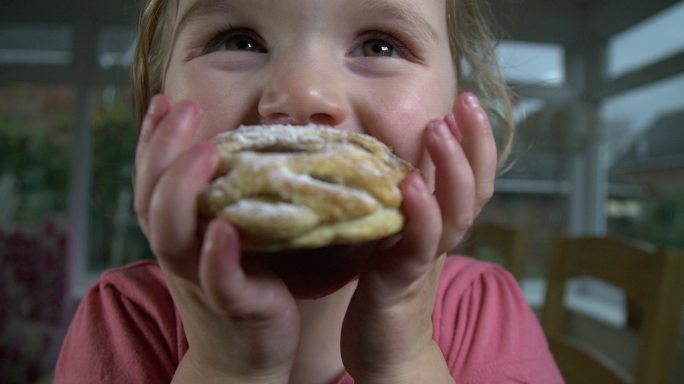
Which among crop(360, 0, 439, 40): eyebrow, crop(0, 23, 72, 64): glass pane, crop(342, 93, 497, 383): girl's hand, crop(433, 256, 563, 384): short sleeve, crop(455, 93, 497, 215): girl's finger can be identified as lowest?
crop(433, 256, 563, 384): short sleeve

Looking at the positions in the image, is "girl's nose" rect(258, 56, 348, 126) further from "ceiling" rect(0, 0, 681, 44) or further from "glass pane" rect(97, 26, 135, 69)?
"glass pane" rect(97, 26, 135, 69)

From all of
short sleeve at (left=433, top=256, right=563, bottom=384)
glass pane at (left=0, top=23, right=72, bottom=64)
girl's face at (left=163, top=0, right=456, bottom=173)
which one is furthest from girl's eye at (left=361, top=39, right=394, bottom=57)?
glass pane at (left=0, top=23, right=72, bottom=64)

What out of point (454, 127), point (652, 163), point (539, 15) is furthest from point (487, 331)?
point (539, 15)

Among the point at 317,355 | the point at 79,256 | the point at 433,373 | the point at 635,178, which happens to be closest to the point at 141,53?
the point at 317,355

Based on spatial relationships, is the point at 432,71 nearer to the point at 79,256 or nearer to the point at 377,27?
the point at 377,27

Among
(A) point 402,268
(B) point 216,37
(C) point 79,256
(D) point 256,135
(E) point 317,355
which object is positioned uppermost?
(B) point 216,37

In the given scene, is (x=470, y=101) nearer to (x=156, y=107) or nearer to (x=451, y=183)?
(x=451, y=183)

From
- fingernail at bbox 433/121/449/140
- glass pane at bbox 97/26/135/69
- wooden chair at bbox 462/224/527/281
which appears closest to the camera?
fingernail at bbox 433/121/449/140
